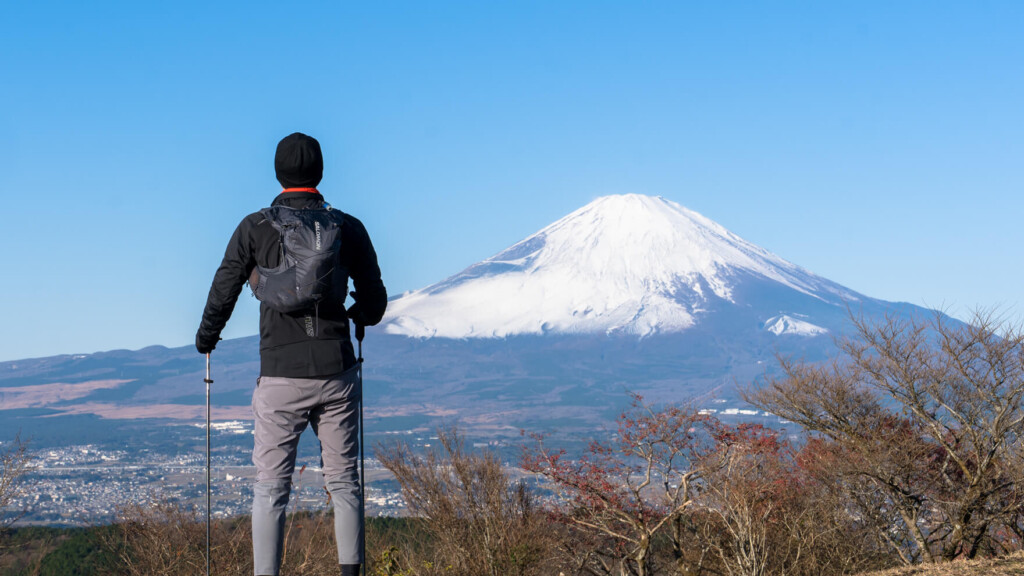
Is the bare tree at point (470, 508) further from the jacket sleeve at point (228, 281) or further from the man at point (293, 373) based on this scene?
the jacket sleeve at point (228, 281)

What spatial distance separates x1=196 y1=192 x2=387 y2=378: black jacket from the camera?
4.77m

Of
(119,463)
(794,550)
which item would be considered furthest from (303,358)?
(119,463)

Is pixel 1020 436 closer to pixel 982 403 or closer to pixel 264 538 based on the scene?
pixel 982 403

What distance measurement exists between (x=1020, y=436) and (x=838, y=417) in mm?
3792

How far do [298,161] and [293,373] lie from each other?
962 mm

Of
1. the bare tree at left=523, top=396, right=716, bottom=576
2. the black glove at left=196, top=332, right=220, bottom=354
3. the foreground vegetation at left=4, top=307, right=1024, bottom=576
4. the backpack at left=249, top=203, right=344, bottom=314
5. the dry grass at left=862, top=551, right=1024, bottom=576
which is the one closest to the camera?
the backpack at left=249, top=203, right=344, bottom=314

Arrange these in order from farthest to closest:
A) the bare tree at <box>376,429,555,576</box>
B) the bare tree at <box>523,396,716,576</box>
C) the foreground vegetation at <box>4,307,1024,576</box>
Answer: the bare tree at <box>376,429,555,576</box>, the bare tree at <box>523,396,716,576</box>, the foreground vegetation at <box>4,307,1024,576</box>

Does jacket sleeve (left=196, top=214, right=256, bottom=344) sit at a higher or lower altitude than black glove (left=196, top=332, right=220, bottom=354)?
higher

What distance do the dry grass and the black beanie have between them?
5341mm

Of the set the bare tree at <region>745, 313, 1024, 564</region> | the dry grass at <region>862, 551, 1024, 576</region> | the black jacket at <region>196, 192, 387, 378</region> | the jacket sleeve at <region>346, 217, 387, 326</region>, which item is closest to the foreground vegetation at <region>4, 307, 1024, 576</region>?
the bare tree at <region>745, 313, 1024, 564</region>

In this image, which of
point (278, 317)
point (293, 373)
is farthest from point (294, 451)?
point (278, 317)

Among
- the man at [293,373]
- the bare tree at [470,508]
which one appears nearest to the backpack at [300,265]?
the man at [293,373]

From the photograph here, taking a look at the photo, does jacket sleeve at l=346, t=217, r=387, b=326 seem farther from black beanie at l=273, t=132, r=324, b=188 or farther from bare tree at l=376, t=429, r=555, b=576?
bare tree at l=376, t=429, r=555, b=576

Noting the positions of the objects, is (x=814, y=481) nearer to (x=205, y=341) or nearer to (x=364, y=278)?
(x=364, y=278)
